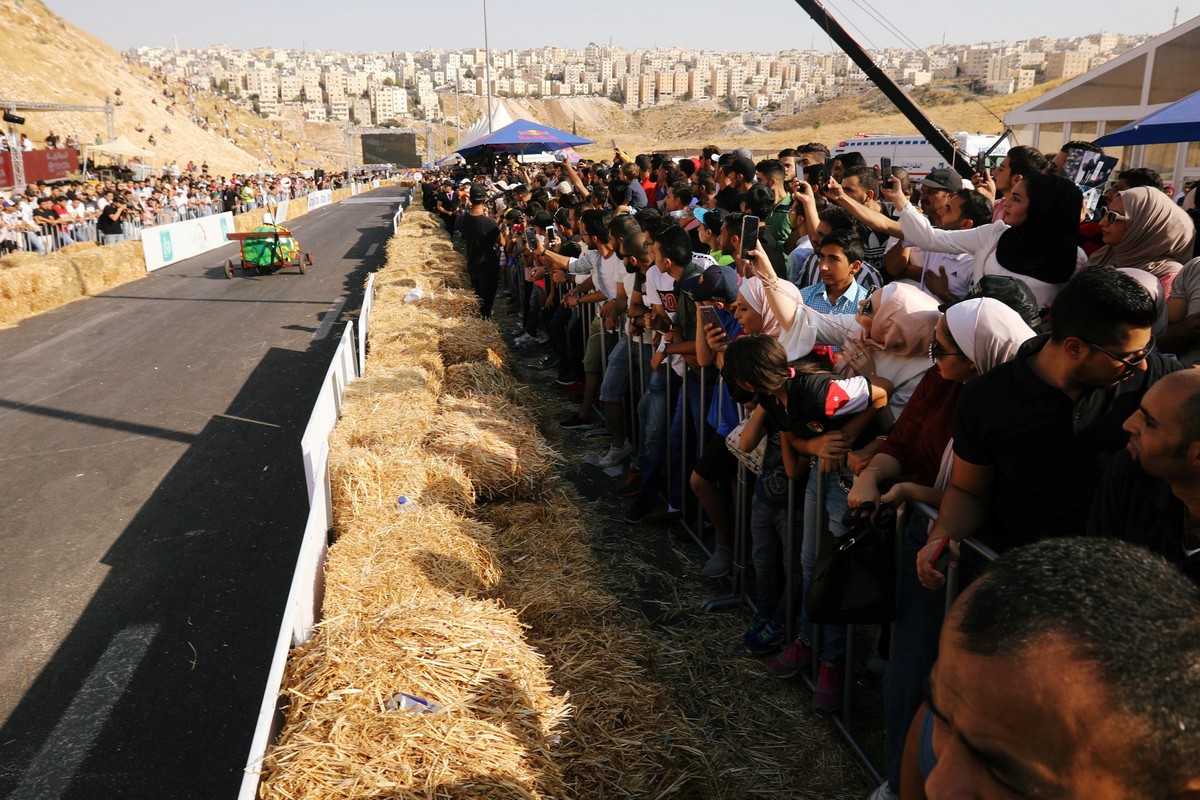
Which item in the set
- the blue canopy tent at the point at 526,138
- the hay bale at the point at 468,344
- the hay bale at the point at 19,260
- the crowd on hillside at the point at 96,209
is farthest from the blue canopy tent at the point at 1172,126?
the crowd on hillside at the point at 96,209

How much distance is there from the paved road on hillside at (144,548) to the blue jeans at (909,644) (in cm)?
295

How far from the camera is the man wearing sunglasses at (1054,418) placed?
258cm

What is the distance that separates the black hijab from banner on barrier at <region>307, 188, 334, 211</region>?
164ft

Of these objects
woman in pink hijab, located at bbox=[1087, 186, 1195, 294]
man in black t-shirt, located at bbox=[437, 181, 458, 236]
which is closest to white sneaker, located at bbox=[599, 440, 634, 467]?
woman in pink hijab, located at bbox=[1087, 186, 1195, 294]

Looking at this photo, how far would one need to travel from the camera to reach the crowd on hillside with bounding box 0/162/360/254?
2117 cm

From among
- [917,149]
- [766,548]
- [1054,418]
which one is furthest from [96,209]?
[1054,418]

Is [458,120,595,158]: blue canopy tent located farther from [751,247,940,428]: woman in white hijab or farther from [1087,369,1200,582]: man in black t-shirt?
[1087,369,1200,582]: man in black t-shirt

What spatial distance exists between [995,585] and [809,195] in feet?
15.9

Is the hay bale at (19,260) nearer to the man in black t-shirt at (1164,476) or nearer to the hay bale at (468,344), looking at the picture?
the hay bale at (468,344)

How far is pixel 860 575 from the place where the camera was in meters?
3.24

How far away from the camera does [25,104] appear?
178 feet

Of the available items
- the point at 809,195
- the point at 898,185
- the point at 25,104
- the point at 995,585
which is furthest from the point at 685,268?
the point at 25,104

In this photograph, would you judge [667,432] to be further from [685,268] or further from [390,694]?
[390,694]

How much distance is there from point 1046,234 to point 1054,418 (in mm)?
2032
